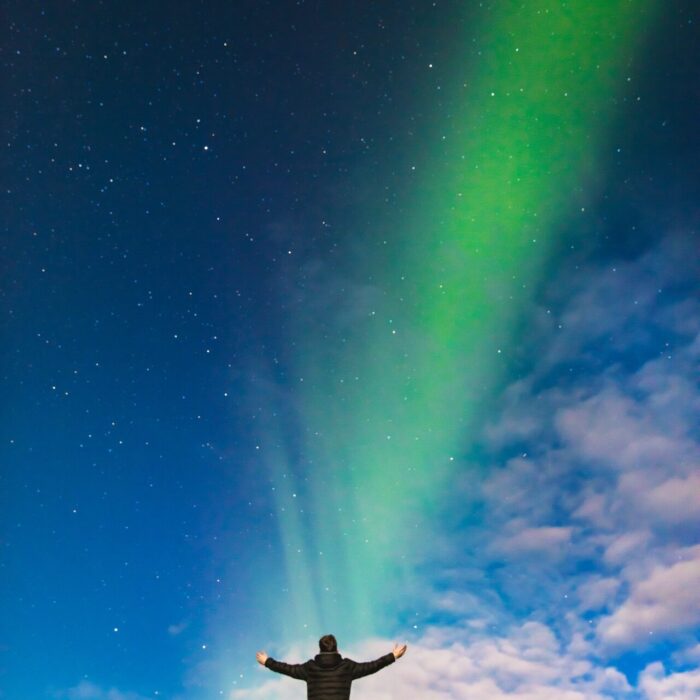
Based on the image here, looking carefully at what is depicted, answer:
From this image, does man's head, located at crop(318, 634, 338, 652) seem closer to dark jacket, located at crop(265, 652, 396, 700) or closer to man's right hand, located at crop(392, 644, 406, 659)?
dark jacket, located at crop(265, 652, 396, 700)

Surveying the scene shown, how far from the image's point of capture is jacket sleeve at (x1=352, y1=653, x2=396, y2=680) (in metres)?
9.38

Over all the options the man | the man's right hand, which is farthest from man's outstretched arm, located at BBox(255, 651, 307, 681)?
the man's right hand

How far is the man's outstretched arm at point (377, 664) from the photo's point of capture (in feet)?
30.8

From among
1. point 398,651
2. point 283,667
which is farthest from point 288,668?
point 398,651

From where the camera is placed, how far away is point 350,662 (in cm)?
938

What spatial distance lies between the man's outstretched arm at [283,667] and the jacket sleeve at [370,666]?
62 cm

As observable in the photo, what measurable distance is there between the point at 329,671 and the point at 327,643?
12.5 inches

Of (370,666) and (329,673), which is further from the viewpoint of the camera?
(370,666)

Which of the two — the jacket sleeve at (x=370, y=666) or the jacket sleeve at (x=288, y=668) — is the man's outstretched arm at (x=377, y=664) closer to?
the jacket sleeve at (x=370, y=666)

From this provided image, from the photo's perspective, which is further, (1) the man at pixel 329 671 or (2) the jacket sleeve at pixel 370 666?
(2) the jacket sleeve at pixel 370 666

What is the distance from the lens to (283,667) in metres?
9.59

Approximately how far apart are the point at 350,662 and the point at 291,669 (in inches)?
29.9

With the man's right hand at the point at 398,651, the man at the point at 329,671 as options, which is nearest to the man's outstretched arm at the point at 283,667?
the man at the point at 329,671

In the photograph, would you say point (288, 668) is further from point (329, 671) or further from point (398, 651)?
point (398, 651)
